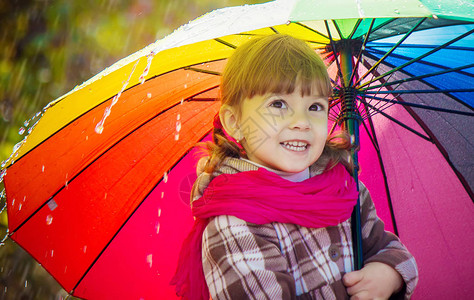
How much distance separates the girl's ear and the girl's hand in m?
0.65

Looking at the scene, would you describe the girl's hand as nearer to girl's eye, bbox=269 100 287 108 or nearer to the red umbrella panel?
girl's eye, bbox=269 100 287 108

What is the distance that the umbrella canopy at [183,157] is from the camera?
208cm

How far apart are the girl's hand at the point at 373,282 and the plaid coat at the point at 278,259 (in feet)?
0.08

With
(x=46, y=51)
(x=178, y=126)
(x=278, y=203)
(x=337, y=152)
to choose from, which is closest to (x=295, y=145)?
(x=278, y=203)

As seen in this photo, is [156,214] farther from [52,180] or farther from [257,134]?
[257,134]

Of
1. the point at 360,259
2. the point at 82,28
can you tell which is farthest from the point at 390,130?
the point at 82,28

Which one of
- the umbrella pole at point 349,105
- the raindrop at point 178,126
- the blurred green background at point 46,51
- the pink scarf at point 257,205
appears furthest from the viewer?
Result: the blurred green background at point 46,51

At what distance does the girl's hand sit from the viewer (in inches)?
64.6

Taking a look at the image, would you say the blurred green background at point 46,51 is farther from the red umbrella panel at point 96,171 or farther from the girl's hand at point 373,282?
the girl's hand at point 373,282

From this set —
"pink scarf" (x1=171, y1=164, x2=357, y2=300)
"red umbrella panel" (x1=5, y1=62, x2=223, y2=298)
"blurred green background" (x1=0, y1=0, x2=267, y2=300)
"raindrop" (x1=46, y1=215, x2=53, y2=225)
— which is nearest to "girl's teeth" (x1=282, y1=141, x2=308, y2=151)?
"pink scarf" (x1=171, y1=164, x2=357, y2=300)

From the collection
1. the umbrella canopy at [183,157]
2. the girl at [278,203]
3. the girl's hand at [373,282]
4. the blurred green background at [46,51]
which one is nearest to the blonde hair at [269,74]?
the girl at [278,203]

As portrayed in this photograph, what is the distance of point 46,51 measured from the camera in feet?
14.9

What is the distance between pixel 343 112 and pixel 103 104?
1046 millimetres

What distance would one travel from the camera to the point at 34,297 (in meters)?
5.07
